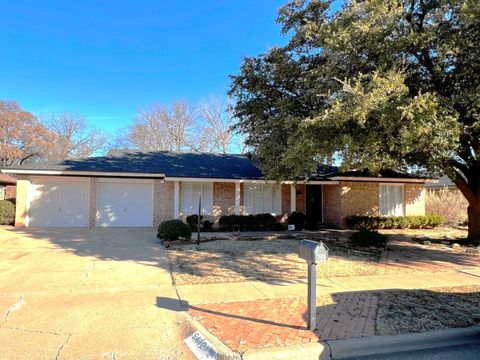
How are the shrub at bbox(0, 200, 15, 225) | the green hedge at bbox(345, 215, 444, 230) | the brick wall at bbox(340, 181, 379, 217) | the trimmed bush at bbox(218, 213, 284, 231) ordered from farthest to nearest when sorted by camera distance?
the brick wall at bbox(340, 181, 379, 217)
the green hedge at bbox(345, 215, 444, 230)
the trimmed bush at bbox(218, 213, 284, 231)
the shrub at bbox(0, 200, 15, 225)

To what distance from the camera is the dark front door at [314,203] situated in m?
20.9

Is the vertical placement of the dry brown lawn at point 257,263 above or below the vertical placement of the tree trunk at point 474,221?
below

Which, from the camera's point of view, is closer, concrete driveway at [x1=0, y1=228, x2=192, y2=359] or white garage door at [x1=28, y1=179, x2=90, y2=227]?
concrete driveway at [x1=0, y1=228, x2=192, y2=359]

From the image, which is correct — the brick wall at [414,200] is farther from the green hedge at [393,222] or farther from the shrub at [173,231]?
the shrub at [173,231]

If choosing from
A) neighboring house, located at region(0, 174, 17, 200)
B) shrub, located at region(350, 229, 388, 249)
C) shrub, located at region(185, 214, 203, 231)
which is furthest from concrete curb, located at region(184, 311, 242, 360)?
neighboring house, located at region(0, 174, 17, 200)

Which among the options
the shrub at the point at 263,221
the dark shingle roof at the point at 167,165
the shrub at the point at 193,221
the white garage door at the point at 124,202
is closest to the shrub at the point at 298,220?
the shrub at the point at 263,221

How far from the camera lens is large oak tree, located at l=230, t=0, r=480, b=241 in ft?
26.7

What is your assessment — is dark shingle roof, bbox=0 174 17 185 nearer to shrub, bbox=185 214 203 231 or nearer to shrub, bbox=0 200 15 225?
shrub, bbox=0 200 15 225

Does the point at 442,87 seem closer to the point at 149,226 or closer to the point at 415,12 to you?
the point at 415,12

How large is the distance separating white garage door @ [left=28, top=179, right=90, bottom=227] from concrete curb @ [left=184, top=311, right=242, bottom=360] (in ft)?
47.1

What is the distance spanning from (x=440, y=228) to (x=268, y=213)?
9489 millimetres

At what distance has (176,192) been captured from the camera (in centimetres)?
1836

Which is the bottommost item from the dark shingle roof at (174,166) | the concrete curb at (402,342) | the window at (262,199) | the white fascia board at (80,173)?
the concrete curb at (402,342)

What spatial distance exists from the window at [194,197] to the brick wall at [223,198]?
0.27 metres
